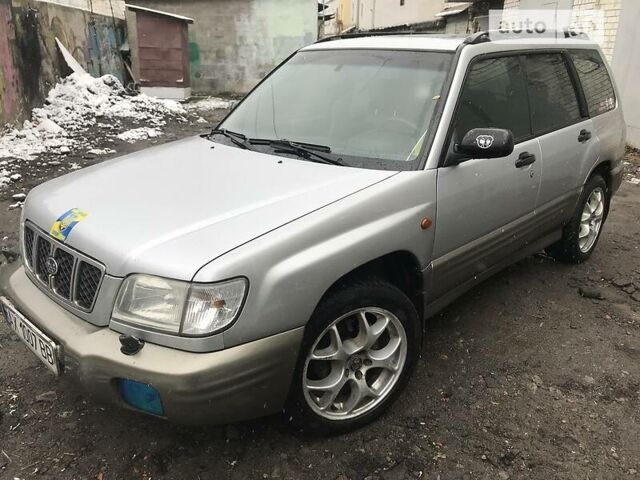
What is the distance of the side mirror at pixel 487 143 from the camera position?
8.16 feet

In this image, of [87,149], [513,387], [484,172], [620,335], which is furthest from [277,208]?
[87,149]

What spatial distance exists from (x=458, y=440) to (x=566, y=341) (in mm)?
1276

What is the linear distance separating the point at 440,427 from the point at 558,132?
2.15 metres

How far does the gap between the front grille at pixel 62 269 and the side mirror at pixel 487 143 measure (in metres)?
1.72

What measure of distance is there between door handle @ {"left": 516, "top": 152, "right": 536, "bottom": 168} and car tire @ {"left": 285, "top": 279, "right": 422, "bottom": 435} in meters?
1.20

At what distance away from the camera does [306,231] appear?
204cm

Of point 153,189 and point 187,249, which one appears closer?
point 187,249

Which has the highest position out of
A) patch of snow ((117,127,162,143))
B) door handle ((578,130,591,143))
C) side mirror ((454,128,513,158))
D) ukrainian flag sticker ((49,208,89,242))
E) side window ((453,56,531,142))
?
side window ((453,56,531,142))

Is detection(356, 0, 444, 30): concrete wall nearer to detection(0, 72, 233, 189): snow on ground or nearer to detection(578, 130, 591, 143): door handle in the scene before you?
detection(0, 72, 233, 189): snow on ground

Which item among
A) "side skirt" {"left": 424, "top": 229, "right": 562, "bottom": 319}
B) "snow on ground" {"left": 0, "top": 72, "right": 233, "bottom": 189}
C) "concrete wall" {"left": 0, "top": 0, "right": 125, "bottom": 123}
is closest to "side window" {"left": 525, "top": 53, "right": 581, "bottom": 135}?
"side skirt" {"left": 424, "top": 229, "right": 562, "bottom": 319}

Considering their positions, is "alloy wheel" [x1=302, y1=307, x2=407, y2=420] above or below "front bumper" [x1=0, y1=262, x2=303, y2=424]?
below

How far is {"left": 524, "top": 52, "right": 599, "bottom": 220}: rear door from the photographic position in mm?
3398

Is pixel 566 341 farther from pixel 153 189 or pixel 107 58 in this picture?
pixel 107 58

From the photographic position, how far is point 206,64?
728 inches
